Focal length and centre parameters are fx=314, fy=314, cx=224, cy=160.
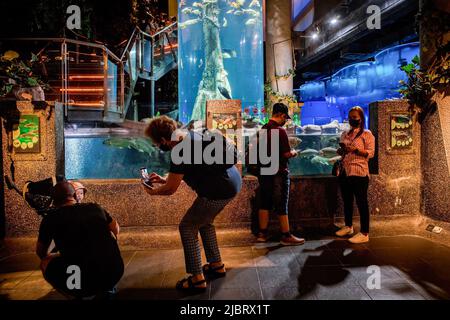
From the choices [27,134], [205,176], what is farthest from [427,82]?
[27,134]

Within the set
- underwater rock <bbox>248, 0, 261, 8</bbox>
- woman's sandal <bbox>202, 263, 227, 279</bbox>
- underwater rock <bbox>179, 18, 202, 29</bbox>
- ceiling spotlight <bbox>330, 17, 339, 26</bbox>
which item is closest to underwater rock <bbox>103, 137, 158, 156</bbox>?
woman's sandal <bbox>202, 263, 227, 279</bbox>

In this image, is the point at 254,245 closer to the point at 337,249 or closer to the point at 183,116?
the point at 337,249

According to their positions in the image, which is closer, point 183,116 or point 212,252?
point 212,252

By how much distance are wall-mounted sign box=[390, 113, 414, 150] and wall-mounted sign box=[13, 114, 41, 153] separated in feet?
20.5

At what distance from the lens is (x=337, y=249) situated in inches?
190

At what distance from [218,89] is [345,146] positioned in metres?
10.6

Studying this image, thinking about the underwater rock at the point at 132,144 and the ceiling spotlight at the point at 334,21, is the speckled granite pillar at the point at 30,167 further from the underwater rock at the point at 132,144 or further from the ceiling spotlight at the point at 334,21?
the ceiling spotlight at the point at 334,21

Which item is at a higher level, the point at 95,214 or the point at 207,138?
the point at 207,138

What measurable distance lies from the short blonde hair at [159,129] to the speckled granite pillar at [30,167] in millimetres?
2828

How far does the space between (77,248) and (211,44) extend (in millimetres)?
13954

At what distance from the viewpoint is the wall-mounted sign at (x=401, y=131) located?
5816mm

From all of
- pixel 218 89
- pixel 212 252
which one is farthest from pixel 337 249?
pixel 218 89

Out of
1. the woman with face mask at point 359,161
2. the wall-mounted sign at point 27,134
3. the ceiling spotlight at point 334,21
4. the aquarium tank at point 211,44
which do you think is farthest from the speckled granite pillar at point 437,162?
the ceiling spotlight at point 334,21
